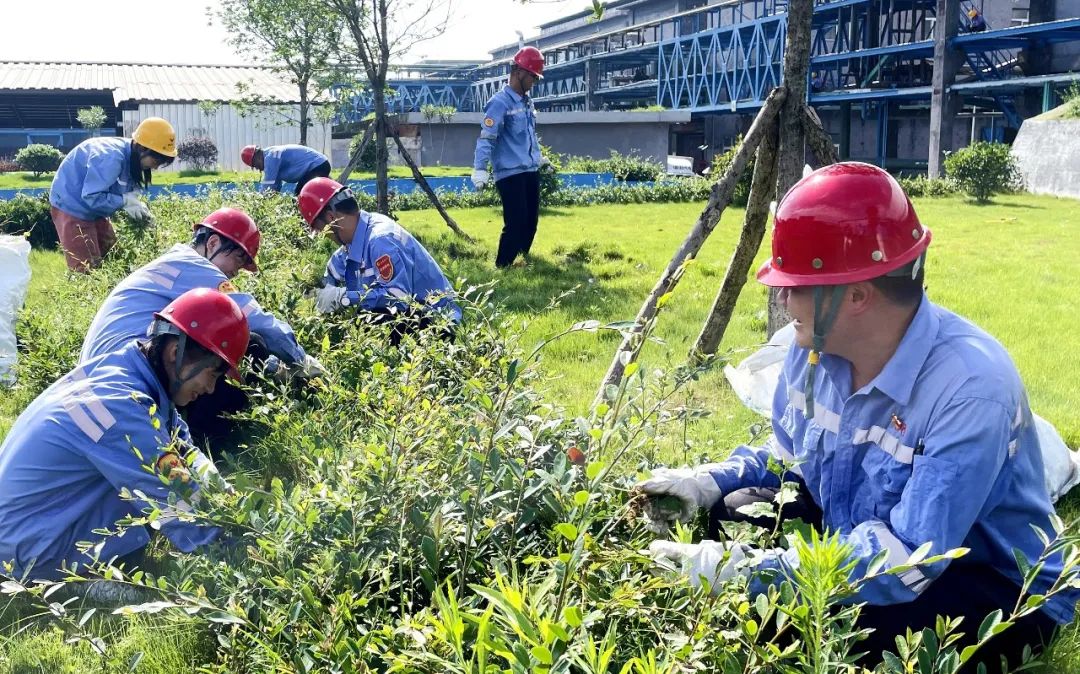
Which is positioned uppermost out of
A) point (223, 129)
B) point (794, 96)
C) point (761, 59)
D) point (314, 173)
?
point (761, 59)

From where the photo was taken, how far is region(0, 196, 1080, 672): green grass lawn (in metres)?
4.66

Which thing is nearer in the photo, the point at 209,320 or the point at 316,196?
the point at 209,320

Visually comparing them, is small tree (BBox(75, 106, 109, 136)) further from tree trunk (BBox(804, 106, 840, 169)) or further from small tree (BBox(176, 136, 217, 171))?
tree trunk (BBox(804, 106, 840, 169))

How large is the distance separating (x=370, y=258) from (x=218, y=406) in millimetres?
1485

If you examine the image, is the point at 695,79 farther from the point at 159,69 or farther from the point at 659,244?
the point at 659,244

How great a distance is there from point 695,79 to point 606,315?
3281cm

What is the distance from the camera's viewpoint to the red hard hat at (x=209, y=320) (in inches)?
128

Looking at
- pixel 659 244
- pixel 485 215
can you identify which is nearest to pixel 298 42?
pixel 485 215

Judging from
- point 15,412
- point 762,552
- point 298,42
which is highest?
point 298,42

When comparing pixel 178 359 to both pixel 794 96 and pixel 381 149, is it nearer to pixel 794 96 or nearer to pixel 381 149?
pixel 794 96

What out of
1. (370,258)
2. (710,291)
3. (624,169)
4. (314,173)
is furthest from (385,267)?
(624,169)

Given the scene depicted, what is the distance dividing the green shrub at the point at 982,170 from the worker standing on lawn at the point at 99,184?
1488 cm

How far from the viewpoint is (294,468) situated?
418 centimetres

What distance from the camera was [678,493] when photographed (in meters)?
2.61
